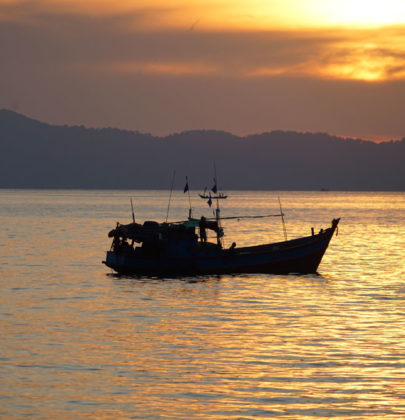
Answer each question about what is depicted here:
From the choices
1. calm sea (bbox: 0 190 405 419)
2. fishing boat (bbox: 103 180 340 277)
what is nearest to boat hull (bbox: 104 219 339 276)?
fishing boat (bbox: 103 180 340 277)

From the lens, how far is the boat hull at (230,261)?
51531mm

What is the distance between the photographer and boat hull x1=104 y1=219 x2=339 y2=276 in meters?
51.5

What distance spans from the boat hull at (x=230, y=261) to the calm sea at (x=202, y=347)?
30.6 inches

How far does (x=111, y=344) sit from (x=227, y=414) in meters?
9.39

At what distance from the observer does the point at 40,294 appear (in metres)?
44.7

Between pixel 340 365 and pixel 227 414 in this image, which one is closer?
pixel 227 414

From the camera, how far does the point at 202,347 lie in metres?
28.8

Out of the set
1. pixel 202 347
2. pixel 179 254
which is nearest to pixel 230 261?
pixel 179 254

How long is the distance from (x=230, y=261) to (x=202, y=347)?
23.0 meters

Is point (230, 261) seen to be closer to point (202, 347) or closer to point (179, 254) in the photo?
point (179, 254)

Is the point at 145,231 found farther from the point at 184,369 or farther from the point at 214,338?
the point at 184,369

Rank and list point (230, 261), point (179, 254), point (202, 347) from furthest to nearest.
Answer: point (230, 261)
point (179, 254)
point (202, 347)

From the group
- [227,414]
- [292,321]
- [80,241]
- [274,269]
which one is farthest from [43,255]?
[227,414]

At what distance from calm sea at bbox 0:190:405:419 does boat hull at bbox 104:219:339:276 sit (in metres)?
0.78
